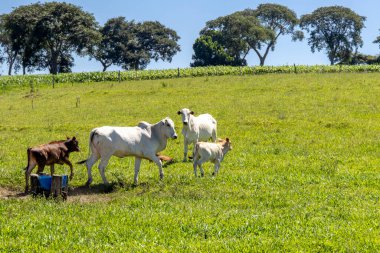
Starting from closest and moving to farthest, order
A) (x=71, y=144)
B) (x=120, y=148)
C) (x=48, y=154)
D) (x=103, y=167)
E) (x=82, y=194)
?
(x=82, y=194) → (x=48, y=154) → (x=103, y=167) → (x=120, y=148) → (x=71, y=144)

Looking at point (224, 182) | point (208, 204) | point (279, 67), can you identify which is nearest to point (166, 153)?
point (224, 182)

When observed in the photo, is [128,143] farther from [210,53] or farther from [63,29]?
[210,53]

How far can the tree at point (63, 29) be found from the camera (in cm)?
7775

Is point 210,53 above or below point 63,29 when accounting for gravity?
below

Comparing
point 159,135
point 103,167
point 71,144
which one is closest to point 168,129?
point 159,135

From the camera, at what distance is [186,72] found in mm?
62062

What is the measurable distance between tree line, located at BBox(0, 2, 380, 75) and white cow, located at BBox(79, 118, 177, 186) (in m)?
65.5

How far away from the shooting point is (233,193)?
44.1ft

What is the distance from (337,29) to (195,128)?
101777 mm

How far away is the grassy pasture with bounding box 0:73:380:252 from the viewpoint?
9.52 metres

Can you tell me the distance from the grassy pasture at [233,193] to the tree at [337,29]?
86.0m

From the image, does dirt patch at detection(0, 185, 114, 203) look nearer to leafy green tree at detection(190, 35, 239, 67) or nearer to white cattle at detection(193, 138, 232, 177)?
white cattle at detection(193, 138, 232, 177)

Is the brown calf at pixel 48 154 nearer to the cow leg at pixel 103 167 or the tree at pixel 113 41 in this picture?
the cow leg at pixel 103 167

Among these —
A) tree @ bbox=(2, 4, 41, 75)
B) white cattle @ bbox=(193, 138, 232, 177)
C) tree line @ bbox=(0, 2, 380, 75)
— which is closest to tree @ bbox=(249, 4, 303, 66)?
tree line @ bbox=(0, 2, 380, 75)
